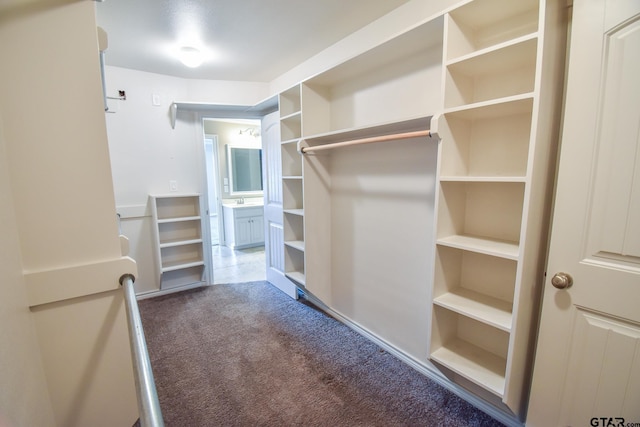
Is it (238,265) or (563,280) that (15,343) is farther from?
(238,265)

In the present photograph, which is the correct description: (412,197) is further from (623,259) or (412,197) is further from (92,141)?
(92,141)

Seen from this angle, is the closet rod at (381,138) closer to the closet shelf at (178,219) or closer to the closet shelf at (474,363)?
the closet shelf at (474,363)

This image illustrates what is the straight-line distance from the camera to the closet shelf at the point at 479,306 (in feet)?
4.55

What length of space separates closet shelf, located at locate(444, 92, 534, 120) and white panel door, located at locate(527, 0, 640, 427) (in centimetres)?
17

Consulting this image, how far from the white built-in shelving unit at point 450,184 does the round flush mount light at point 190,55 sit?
3.63 feet

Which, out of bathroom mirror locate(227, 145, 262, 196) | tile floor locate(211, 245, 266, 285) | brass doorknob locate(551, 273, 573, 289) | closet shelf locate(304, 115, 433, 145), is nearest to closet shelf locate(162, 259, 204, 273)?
tile floor locate(211, 245, 266, 285)

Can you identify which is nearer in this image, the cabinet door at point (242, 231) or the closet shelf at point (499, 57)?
the closet shelf at point (499, 57)

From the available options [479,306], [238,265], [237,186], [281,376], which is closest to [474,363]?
[479,306]

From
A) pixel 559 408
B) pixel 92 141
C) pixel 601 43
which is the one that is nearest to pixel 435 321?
pixel 559 408

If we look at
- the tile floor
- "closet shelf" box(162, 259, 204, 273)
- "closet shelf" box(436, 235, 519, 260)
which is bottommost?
the tile floor

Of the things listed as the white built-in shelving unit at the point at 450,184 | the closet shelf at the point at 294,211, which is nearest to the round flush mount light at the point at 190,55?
the white built-in shelving unit at the point at 450,184

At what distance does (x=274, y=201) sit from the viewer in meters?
3.43

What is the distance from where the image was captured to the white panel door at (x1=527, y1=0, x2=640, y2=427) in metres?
1.06

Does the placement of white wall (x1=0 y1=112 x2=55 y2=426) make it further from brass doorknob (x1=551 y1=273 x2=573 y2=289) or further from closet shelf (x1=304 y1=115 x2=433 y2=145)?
brass doorknob (x1=551 y1=273 x2=573 y2=289)
